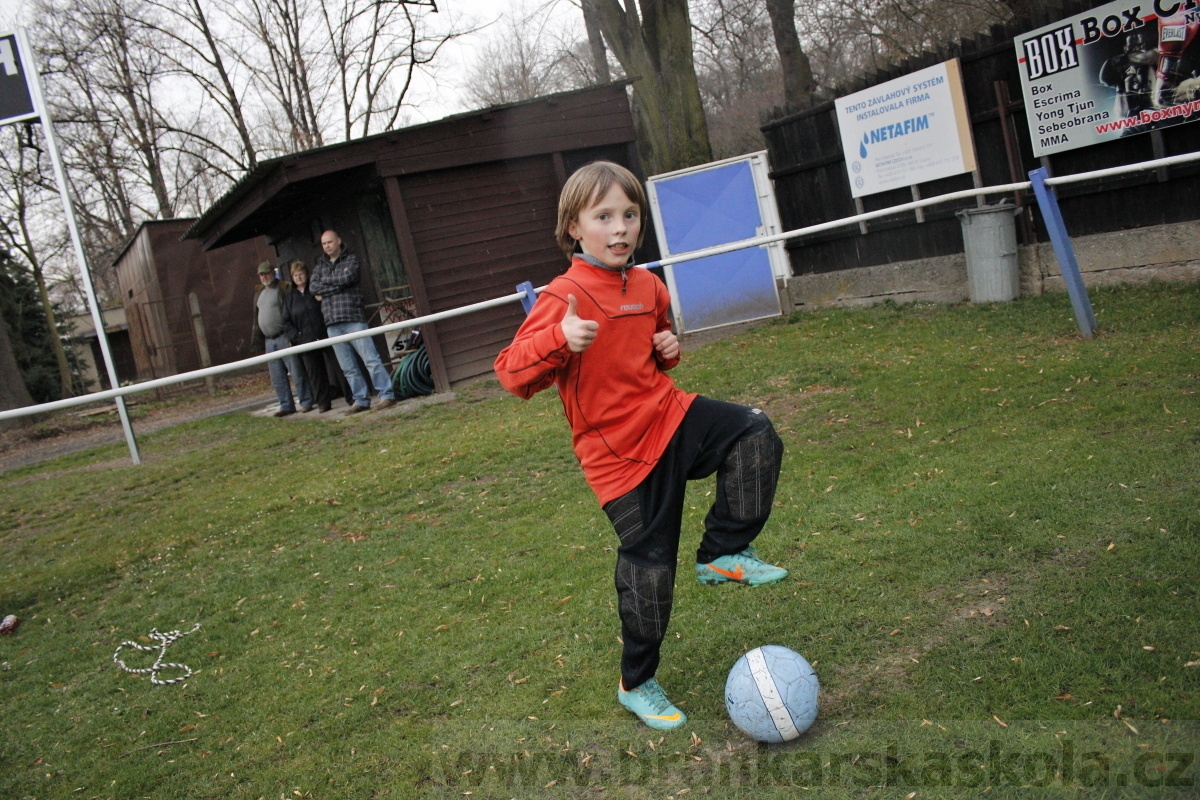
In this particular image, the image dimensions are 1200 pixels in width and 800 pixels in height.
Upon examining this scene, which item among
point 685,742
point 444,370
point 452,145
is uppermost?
point 452,145

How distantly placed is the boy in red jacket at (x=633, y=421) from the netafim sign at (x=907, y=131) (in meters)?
8.26

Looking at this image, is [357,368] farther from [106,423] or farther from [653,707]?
[653,707]

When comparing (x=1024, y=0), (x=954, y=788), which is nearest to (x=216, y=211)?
(x=1024, y=0)

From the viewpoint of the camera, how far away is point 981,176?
10391mm

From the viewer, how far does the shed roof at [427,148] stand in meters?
12.1

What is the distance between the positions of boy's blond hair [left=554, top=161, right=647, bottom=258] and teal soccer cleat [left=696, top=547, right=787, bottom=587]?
1.13 meters

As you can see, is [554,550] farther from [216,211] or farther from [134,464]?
[216,211]

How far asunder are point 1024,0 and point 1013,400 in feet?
27.8

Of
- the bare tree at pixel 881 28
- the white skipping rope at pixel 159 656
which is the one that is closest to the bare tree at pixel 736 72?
the bare tree at pixel 881 28

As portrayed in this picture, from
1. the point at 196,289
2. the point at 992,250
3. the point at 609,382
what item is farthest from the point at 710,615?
the point at 196,289

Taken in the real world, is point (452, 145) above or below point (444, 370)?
above

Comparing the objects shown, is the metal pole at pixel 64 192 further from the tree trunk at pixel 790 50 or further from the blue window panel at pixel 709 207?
the tree trunk at pixel 790 50

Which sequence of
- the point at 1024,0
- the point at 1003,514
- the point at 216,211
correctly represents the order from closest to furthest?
the point at 1003,514, the point at 1024,0, the point at 216,211

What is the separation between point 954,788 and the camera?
8.43ft
